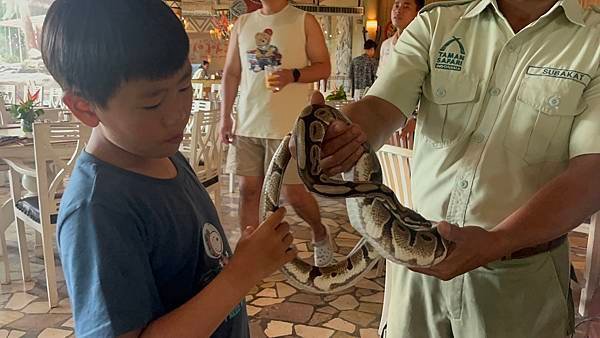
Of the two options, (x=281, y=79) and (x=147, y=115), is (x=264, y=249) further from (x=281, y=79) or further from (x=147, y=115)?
(x=281, y=79)

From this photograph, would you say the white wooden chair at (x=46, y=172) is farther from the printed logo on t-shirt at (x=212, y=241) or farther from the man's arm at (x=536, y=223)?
the man's arm at (x=536, y=223)

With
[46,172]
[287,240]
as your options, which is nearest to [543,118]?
[287,240]

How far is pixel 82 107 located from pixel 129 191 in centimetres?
16

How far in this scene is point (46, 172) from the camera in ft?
10.00

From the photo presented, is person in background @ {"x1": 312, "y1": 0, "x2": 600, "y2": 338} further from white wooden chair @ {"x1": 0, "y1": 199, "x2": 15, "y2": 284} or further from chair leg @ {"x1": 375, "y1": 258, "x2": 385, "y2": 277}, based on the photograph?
white wooden chair @ {"x1": 0, "y1": 199, "x2": 15, "y2": 284}

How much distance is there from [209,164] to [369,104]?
2.68 m

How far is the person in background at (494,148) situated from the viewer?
3.71 ft

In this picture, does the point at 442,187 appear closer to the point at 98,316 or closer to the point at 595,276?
the point at 98,316

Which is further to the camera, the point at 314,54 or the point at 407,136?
the point at 314,54

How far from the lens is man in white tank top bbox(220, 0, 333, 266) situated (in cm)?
296

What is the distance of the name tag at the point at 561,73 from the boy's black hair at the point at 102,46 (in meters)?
0.83

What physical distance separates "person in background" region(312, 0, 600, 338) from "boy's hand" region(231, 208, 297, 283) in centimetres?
24

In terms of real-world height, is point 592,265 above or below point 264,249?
below

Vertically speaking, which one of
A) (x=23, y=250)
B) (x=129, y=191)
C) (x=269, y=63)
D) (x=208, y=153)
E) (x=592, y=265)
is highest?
(x=269, y=63)
